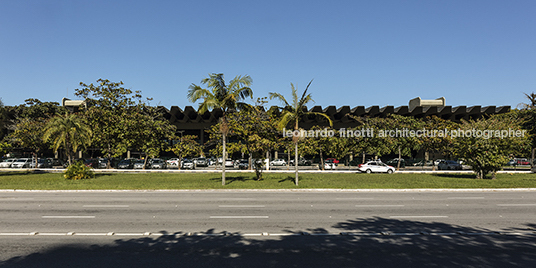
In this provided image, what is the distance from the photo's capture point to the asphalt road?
6.85 meters

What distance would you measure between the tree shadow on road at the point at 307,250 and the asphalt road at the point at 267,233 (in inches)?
0.9

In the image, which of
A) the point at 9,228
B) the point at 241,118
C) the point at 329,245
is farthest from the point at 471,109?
the point at 9,228

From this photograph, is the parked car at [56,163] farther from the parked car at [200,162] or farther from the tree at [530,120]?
the tree at [530,120]

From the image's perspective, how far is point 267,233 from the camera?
916 centimetres

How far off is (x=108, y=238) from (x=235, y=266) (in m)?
4.31

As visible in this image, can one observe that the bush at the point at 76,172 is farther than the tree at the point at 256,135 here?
Yes

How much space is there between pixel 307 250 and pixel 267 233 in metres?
1.90

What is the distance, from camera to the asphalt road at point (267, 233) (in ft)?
22.5

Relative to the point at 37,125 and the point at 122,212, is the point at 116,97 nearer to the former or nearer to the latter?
the point at 37,125

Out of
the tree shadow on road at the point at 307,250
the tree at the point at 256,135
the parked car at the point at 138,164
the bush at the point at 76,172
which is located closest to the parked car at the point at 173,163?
the parked car at the point at 138,164

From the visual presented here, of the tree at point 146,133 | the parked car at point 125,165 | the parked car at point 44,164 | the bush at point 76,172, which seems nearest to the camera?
the bush at point 76,172

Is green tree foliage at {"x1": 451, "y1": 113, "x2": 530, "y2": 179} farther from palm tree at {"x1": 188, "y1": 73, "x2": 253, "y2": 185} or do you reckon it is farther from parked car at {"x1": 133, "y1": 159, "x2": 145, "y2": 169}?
parked car at {"x1": 133, "y1": 159, "x2": 145, "y2": 169}

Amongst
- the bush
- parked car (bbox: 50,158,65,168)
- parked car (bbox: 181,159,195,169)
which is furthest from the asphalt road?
parked car (bbox: 50,158,65,168)

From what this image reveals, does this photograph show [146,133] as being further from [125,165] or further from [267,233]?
[267,233]
